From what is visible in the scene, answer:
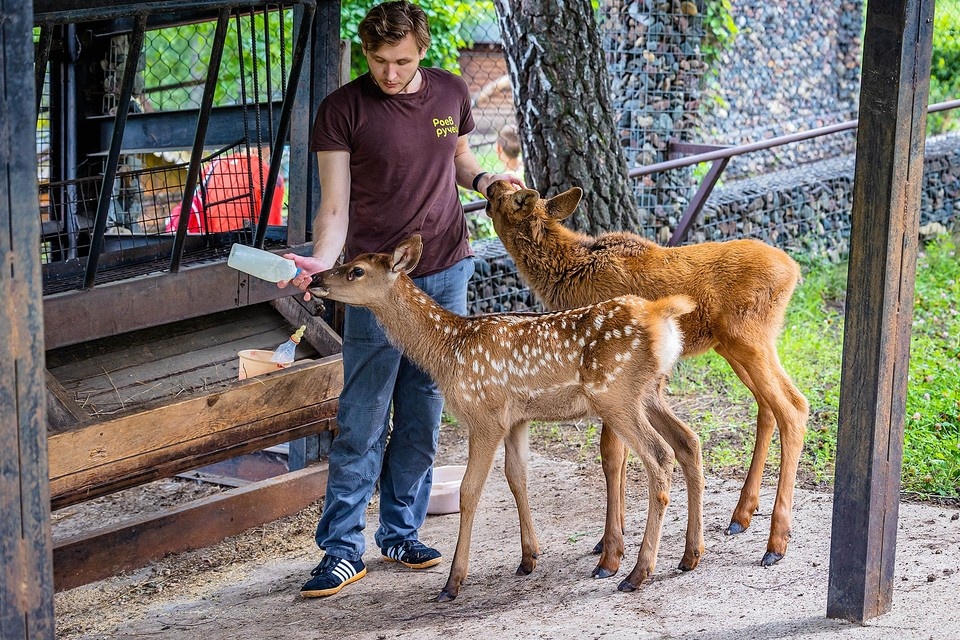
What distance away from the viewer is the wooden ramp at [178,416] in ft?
15.0

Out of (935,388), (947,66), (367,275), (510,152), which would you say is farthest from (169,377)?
(947,66)

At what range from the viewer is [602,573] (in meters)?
4.55

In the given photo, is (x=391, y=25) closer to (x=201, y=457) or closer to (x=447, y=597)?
(x=201, y=457)

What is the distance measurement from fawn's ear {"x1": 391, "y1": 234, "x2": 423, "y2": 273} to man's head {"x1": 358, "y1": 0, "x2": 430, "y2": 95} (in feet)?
2.05

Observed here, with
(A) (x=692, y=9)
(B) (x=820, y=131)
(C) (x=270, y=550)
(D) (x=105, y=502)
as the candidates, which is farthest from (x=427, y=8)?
(C) (x=270, y=550)

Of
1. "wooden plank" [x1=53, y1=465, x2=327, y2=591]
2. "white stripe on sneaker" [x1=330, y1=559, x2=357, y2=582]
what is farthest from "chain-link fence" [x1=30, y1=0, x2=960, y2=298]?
"white stripe on sneaker" [x1=330, y1=559, x2=357, y2=582]

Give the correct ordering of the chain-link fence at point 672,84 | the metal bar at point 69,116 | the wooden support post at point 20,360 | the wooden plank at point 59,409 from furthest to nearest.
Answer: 1. the chain-link fence at point 672,84
2. the metal bar at point 69,116
3. the wooden plank at point 59,409
4. the wooden support post at point 20,360

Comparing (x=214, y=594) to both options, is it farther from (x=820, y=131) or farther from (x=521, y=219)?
(x=820, y=131)

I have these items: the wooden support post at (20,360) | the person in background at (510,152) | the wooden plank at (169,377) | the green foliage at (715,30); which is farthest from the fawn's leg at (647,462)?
the person in background at (510,152)

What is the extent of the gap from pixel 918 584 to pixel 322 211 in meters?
2.77

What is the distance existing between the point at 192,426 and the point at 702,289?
7.96 ft

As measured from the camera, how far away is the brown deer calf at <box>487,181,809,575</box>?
4.78 meters

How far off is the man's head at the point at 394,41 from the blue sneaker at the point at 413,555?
2.07m

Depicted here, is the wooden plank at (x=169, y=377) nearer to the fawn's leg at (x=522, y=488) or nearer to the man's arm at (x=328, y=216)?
the man's arm at (x=328, y=216)
